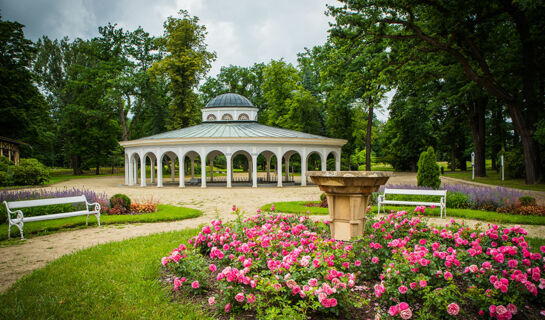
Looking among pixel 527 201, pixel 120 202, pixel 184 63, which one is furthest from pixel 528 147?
pixel 184 63

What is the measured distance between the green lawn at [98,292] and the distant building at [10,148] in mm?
30567

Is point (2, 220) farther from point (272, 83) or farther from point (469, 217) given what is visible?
point (272, 83)

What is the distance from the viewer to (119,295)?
4.71 m

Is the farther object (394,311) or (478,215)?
(478,215)

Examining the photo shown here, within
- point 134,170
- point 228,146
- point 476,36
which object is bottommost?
point 134,170

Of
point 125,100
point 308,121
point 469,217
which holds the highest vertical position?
point 125,100

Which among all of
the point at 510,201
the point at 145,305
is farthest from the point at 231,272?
the point at 510,201

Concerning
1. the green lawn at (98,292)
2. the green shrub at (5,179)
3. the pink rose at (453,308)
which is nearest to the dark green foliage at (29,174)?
the green shrub at (5,179)

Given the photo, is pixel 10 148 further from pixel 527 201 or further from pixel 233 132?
pixel 527 201

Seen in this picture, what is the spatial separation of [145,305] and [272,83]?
36.1 m

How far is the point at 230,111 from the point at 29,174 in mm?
16867

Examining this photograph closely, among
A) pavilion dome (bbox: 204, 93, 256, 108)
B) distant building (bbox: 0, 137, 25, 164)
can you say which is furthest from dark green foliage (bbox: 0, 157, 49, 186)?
pavilion dome (bbox: 204, 93, 256, 108)

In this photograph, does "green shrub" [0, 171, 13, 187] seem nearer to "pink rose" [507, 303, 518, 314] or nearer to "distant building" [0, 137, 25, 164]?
"distant building" [0, 137, 25, 164]

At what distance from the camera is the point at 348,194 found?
247 inches
